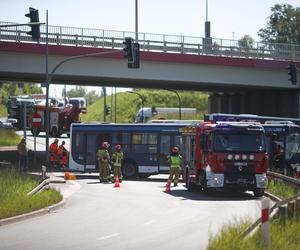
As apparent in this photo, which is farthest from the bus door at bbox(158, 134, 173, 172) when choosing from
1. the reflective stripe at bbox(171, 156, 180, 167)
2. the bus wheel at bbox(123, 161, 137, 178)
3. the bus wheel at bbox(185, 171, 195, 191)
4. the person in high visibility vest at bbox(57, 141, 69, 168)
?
the bus wheel at bbox(185, 171, 195, 191)

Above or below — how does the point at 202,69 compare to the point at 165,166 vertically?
above

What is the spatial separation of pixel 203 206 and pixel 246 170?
3.83 metres

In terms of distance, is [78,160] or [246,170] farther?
[78,160]

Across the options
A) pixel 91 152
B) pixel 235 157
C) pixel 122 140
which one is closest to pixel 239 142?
pixel 235 157

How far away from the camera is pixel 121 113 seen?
5182 inches

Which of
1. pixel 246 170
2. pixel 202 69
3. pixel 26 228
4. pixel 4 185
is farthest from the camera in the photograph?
pixel 202 69

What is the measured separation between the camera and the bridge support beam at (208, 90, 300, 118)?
5550 cm

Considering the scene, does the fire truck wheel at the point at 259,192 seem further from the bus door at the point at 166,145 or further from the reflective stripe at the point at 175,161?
the bus door at the point at 166,145

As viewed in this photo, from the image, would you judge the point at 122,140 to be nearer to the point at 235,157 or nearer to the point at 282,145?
the point at 282,145

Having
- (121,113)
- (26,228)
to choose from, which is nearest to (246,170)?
(26,228)

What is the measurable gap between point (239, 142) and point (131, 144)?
39.5ft

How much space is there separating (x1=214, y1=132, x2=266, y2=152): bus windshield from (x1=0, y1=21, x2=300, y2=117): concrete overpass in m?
19.6

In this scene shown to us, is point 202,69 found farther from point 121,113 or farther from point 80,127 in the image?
point 121,113

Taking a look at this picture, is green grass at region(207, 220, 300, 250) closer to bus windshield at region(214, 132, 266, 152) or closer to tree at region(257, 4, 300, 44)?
bus windshield at region(214, 132, 266, 152)
